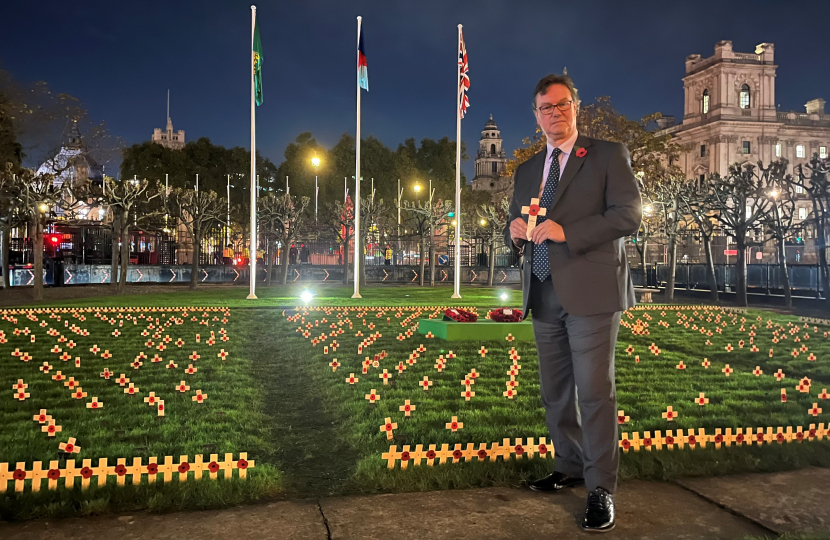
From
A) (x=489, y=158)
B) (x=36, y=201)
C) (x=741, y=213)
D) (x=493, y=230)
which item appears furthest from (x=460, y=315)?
(x=489, y=158)

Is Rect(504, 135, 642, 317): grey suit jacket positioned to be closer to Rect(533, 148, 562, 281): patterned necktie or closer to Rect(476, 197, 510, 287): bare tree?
Rect(533, 148, 562, 281): patterned necktie

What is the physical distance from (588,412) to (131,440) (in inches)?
149

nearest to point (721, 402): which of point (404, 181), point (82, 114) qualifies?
point (82, 114)

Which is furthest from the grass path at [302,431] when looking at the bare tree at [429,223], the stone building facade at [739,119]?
the stone building facade at [739,119]

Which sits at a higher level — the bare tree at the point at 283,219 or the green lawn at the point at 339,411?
the bare tree at the point at 283,219

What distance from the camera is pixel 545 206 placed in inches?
175

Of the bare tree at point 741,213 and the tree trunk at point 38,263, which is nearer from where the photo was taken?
the tree trunk at point 38,263

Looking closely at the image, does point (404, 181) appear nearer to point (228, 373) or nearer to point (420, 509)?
point (228, 373)

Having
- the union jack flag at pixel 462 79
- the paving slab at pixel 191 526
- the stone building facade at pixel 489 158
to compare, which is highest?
the stone building facade at pixel 489 158

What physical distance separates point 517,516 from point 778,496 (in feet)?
5.42

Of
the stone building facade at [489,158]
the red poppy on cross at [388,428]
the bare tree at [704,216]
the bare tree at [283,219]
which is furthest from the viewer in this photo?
the stone building facade at [489,158]

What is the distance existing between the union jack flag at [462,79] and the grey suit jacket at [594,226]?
73.7ft

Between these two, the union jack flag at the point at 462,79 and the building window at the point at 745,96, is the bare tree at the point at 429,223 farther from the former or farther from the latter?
the building window at the point at 745,96

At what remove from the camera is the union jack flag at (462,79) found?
26128 millimetres
